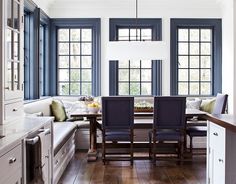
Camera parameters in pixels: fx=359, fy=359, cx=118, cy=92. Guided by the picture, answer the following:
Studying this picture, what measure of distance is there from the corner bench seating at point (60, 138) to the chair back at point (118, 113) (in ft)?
2.12

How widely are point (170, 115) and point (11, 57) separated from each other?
109 inches

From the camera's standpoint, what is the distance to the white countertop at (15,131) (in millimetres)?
2062

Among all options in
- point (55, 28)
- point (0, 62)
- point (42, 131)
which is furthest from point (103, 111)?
point (55, 28)

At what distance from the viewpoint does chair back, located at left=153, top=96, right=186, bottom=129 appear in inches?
206

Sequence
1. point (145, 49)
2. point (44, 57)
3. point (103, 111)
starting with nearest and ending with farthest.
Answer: point (103, 111) → point (145, 49) → point (44, 57)

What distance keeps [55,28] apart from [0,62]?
485 centimetres

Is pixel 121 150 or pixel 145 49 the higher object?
pixel 145 49

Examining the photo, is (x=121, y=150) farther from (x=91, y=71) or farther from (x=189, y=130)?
(x=91, y=71)

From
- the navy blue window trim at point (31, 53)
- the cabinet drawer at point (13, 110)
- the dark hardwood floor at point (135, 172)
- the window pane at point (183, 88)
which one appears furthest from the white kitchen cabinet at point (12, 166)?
the window pane at point (183, 88)

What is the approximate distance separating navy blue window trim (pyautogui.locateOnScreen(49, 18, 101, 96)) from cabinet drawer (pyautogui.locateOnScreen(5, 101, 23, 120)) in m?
4.00

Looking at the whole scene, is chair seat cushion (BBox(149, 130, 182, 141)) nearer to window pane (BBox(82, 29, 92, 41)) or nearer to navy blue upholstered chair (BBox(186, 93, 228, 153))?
navy blue upholstered chair (BBox(186, 93, 228, 153))

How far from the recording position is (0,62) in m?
2.81

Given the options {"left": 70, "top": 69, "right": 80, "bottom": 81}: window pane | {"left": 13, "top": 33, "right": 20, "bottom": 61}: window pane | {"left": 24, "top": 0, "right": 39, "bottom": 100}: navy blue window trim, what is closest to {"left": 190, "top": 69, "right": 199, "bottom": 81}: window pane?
{"left": 70, "top": 69, "right": 80, "bottom": 81}: window pane

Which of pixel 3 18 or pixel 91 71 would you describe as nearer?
pixel 3 18
